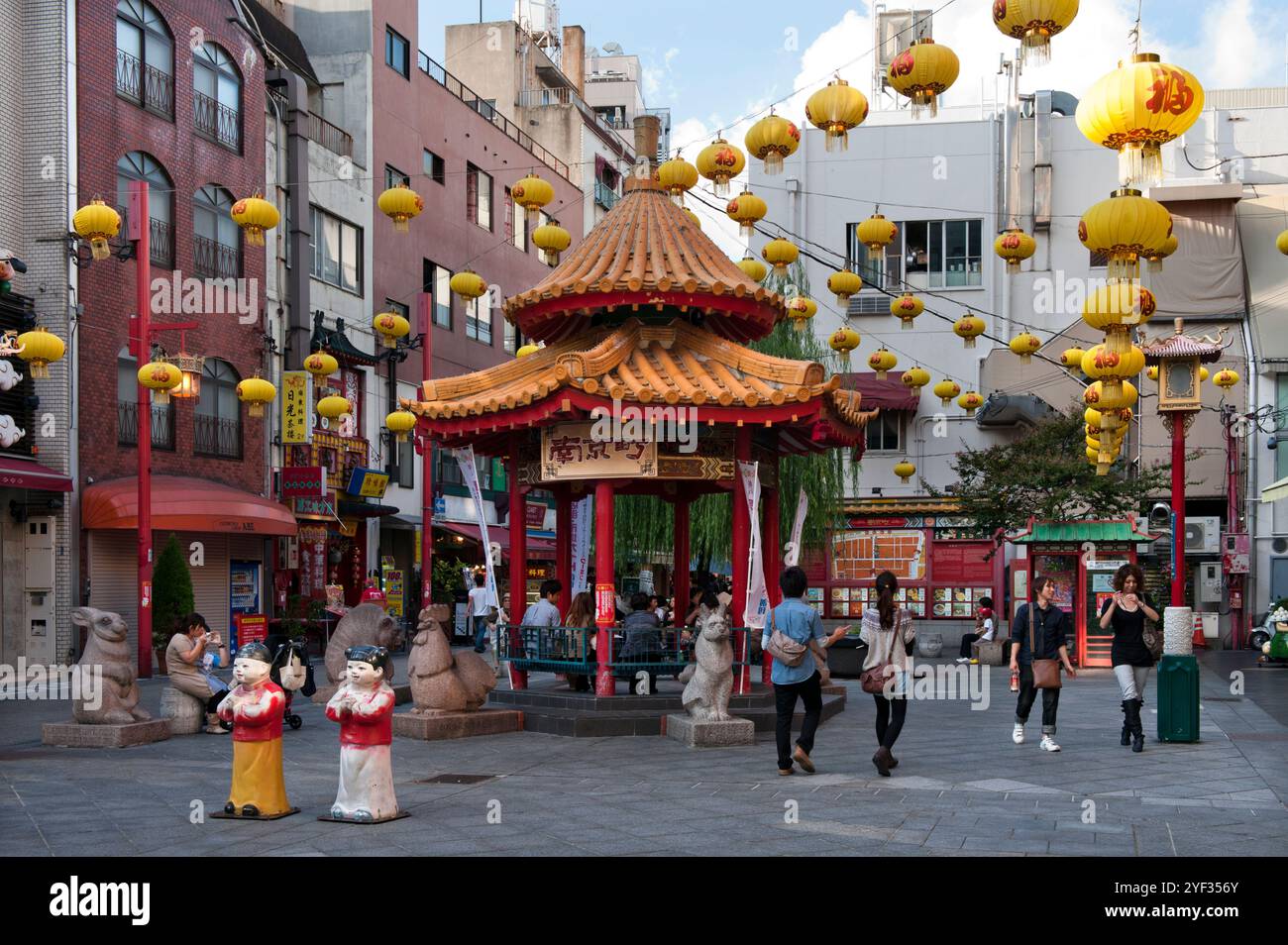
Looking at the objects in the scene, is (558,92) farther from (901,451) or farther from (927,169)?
(901,451)

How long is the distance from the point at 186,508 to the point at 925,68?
55.8 ft

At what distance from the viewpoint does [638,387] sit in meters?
14.2

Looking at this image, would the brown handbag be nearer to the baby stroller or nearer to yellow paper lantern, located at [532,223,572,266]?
the baby stroller

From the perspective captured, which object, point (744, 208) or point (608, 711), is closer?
point (608, 711)

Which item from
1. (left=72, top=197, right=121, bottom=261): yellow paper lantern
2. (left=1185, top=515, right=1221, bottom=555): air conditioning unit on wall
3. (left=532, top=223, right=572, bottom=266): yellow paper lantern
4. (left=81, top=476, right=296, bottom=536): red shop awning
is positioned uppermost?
(left=72, top=197, right=121, bottom=261): yellow paper lantern

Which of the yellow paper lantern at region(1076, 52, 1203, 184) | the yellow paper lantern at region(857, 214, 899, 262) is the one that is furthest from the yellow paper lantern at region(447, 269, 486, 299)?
the yellow paper lantern at region(1076, 52, 1203, 184)

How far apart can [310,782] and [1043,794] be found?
593 centimetres

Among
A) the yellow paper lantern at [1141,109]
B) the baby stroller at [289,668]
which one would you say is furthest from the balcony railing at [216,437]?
the yellow paper lantern at [1141,109]

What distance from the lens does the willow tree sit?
87.9ft

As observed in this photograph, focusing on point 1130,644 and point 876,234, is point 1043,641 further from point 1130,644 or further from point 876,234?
point 876,234

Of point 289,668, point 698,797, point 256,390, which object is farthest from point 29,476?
point 698,797

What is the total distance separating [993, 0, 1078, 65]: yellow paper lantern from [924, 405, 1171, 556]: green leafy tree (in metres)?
17.8

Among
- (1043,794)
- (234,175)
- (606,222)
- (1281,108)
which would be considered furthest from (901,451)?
(1043,794)

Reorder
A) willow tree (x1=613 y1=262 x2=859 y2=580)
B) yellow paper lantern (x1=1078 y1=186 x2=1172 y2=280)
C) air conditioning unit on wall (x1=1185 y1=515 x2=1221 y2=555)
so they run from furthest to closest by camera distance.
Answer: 1. air conditioning unit on wall (x1=1185 y1=515 x2=1221 y2=555)
2. willow tree (x1=613 y1=262 x2=859 y2=580)
3. yellow paper lantern (x1=1078 y1=186 x2=1172 y2=280)
